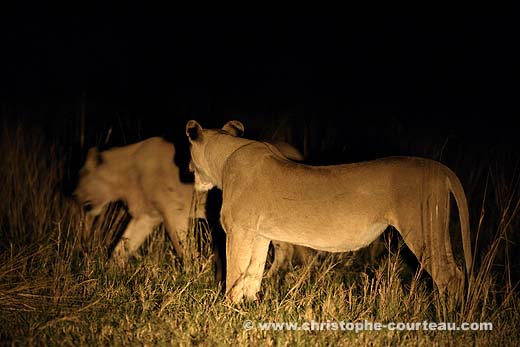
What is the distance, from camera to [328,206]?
17.4ft

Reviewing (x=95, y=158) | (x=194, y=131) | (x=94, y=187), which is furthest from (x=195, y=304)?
(x=95, y=158)

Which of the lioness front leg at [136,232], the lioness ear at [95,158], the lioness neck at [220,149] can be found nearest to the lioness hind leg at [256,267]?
the lioness neck at [220,149]

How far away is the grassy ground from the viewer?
16.0 ft

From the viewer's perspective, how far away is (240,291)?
5.63m

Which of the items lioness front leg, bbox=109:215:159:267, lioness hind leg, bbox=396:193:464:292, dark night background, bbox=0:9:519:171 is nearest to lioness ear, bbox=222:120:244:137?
lioness front leg, bbox=109:215:159:267

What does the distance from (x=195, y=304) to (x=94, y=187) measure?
249 cm

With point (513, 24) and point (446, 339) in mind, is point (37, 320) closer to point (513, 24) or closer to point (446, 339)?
point (446, 339)

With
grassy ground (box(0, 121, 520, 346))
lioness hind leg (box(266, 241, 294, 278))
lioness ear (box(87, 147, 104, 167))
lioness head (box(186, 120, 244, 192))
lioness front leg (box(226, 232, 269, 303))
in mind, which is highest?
lioness head (box(186, 120, 244, 192))

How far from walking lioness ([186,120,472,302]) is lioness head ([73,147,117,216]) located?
1.89 m

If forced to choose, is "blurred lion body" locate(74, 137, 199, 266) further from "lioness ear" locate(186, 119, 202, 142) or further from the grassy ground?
"lioness ear" locate(186, 119, 202, 142)

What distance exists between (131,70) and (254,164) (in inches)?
379

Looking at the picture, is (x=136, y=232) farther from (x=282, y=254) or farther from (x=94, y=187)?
(x=282, y=254)

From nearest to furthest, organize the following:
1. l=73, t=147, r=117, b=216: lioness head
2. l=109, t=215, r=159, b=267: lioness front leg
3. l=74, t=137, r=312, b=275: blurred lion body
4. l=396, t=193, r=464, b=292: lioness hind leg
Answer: l=396, t=193, r=464, b=292: lioness hind leg → l=74, t=137, r=312, b=275: blurred lion body → l=109, t=215, r=159, b=267: lioness front leg → l=73, t=147, r=117, b=216: lioness head

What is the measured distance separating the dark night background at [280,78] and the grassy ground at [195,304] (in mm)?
2309
